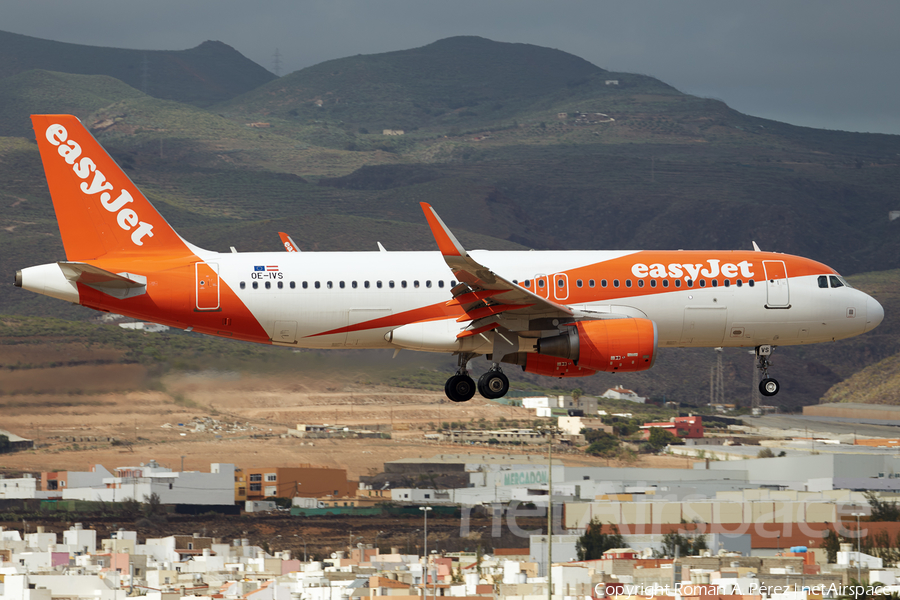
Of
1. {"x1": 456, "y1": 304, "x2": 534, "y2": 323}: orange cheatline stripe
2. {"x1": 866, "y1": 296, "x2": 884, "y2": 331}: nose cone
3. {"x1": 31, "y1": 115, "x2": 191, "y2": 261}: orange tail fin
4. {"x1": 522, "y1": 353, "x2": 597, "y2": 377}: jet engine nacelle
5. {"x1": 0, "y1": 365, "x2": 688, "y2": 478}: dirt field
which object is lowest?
{"x1": 0, "y1": 365, "x2": 688, "y2": 478}: dirt field

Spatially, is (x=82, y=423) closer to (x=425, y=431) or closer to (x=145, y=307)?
(x=145, y=307)

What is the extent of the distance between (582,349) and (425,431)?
50.2 m

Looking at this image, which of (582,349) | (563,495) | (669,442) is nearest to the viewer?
(582,349)

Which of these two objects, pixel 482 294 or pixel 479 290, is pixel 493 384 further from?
pixel 479 290

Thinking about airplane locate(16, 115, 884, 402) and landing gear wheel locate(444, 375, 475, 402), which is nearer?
airplane locate(16, 115, 884, 402)

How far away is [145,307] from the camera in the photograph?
1375 inches

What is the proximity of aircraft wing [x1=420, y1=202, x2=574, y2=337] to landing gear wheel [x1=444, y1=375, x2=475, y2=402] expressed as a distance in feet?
5.56

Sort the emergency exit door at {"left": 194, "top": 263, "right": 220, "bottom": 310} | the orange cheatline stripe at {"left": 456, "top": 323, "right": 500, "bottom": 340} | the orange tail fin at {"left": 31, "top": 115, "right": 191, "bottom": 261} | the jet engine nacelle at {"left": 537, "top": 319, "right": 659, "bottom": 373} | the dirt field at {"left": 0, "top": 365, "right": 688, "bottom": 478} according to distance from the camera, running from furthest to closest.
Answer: the dirt field at {"left": 0, "top": 365, "right": 688, "bottom": 478} → the orange tail fin at {"left": 31, "top": 115, "right": 191, "bottom": 261} → the orange cheatline stripe at {"left": 456, "top": 323, "right": 500, "bottom": 340} → the emergency exit door at {"left": 194, "top": 263, "right": 220, "bottom": 310} → the jet engine nacelle at {"left": 537, "top": 319, "right": 659, "bottom": 373}

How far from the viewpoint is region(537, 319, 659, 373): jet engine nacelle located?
3472 cm

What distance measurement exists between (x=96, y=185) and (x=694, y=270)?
60.0ft

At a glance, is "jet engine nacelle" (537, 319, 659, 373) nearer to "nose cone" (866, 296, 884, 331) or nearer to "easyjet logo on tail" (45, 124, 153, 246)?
"nose cone" (866, 296, 884, 331)

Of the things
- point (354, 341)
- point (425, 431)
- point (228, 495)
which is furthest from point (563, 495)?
point (354, 341)

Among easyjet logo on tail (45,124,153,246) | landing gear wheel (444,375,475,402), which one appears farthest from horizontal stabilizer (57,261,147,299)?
landing gear wheel (444,375,475,402)

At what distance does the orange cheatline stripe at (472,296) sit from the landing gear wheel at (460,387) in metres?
2.40
